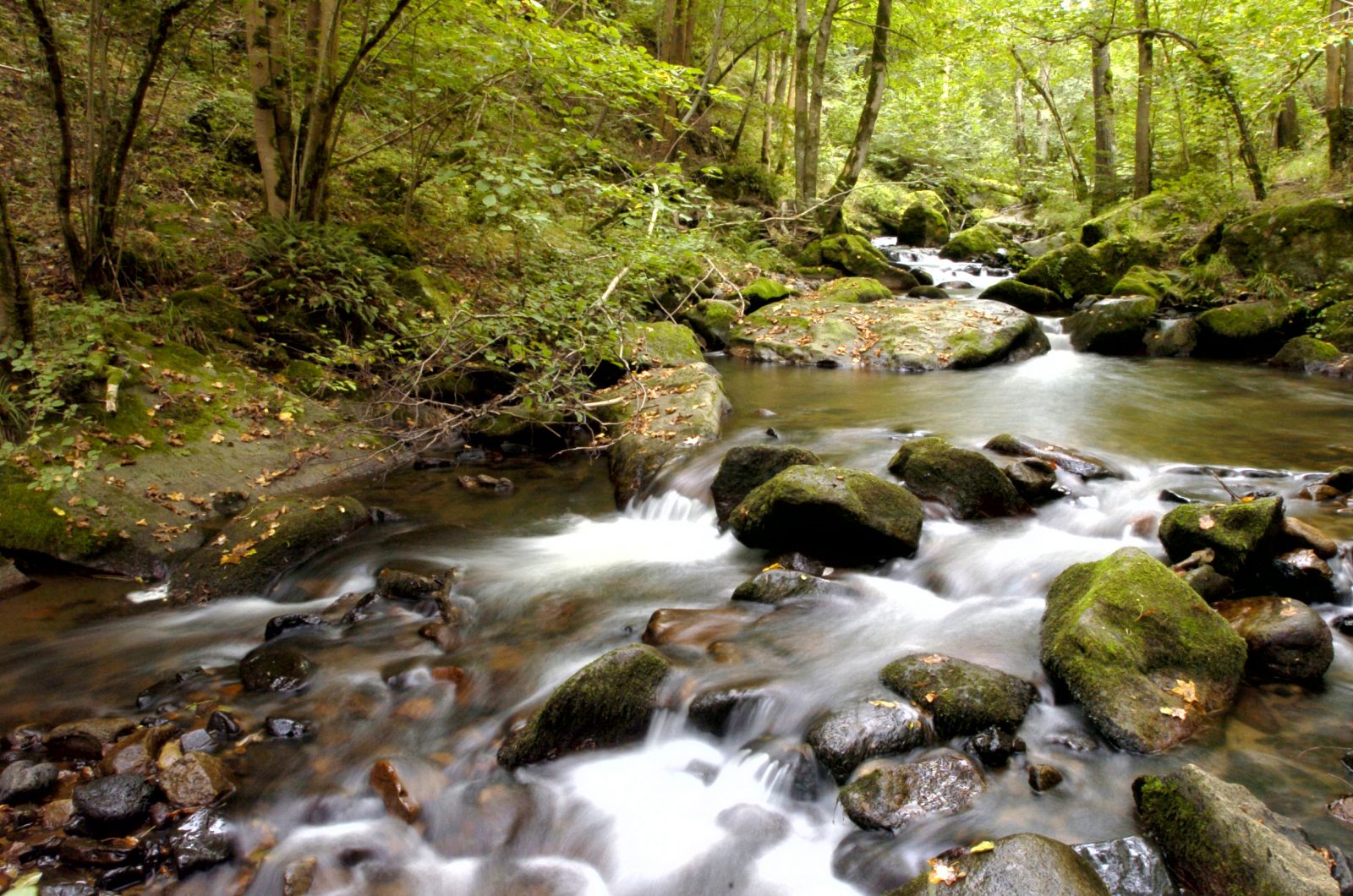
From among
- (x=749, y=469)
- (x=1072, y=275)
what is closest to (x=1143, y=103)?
(x=1072, y=275)

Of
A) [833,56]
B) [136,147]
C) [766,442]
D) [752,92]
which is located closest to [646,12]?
[752,92]

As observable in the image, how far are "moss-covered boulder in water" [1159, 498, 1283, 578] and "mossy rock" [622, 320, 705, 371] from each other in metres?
6.62

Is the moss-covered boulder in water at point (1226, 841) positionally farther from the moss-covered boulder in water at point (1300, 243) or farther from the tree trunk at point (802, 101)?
the tree trunk at point (802, 101)

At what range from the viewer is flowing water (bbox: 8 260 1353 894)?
354 cm

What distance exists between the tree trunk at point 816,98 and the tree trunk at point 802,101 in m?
0.08

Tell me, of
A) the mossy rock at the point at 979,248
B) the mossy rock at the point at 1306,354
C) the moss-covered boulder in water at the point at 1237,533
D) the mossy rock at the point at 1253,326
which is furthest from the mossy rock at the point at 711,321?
the moss-covered boulder in water at the point at 1237,533

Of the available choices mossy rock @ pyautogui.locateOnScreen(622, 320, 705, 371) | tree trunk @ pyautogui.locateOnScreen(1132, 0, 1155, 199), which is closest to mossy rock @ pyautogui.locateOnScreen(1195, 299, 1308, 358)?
tree trunk @ pyautogui.locateOnScreen(1132, 0, 1155, 199)

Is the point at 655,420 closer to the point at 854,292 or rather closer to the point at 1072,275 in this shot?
the point at 854,292

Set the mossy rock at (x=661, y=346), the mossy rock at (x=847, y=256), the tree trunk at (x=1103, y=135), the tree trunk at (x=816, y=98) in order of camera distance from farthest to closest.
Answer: the tree trunk at (x=1103, y=135)
the mossy rock at (x=847, y=256)
the tree trunk at (x=816, y=98)
the mossy rock at (x=661, y=346)

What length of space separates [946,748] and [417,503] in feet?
17.5

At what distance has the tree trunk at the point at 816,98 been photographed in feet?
57.6

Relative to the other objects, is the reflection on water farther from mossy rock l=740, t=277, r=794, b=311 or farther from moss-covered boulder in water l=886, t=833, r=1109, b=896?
mossy rock l=740, t=277, r=794, b=311

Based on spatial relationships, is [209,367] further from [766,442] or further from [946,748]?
[946,748]

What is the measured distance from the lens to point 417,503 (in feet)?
24.4
